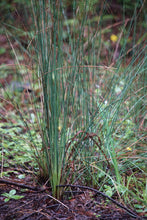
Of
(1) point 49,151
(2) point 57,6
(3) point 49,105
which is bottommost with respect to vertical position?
(1) point 49,151

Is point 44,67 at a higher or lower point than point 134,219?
higher

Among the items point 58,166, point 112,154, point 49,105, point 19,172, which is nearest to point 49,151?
point 58,166

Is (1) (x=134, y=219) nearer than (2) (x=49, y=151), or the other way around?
(1) (x=134, y=219)

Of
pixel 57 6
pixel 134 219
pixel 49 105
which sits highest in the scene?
pixel 57 6

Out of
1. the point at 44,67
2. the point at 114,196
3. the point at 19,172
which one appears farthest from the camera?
the point at 19,172

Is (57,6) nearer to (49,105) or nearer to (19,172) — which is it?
(49,105)

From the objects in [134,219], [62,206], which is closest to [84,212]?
[62,206]

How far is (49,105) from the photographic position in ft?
3.39

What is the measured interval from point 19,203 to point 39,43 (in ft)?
2.40

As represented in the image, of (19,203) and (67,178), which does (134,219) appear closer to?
(67,178)

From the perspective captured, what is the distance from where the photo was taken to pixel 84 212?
0.95 m

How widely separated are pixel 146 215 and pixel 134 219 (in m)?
0.05

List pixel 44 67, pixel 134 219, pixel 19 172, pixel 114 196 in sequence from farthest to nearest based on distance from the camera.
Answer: pixel 19 172 < pixel 114 196 < pixel 44 67 < pixel 134 219

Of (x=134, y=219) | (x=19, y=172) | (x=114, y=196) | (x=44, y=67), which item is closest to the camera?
(x=134, y=219)
